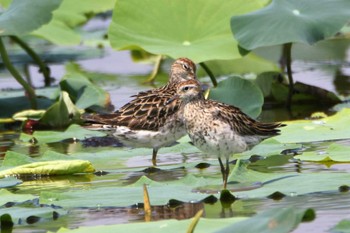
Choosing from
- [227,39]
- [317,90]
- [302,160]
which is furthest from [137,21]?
[302,160]

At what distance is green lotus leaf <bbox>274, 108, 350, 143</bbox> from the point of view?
1015 centimetres

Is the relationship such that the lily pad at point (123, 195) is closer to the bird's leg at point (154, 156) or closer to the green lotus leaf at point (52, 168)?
the green lotus leaf at point (52, 168)

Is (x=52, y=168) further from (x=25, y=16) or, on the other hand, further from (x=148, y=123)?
(x=25, y=16)

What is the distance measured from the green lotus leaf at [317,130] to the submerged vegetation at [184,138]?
2 centimetres

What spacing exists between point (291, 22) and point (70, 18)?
240 inches

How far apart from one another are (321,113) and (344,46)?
600cm

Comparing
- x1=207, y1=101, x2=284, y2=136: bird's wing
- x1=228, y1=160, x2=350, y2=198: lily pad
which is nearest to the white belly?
x1=207, y1=101, x2=284, y2=136: bird's wing

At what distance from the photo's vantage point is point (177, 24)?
41.4ft

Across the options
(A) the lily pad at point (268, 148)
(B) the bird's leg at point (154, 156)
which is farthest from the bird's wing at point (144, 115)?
(A) the lily pad at point (268, 148)

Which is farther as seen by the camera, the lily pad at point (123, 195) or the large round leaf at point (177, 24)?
the large round leaf at point (177, 24)

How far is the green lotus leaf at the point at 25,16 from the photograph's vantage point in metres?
11.6

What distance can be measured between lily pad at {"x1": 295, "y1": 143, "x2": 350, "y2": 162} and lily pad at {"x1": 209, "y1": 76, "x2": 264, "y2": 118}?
160 centimetres

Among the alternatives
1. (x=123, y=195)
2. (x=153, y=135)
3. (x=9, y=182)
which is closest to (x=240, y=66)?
(x=153, y=135)

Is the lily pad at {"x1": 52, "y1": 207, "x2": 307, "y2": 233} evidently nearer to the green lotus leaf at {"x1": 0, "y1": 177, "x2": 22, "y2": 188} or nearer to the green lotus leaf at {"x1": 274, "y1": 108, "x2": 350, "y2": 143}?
the green lotus leaf at {"x1": 0, "y1": 177, "x2": 22, "y2": 188}
